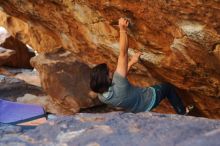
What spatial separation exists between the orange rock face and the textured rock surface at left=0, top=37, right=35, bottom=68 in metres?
4.61

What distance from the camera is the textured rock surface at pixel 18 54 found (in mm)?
10859

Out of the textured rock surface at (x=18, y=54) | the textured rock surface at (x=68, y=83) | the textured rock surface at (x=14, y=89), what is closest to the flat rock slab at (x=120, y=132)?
the textured rock surface at (x=68, y=83)

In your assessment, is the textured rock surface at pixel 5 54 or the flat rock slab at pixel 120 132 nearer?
the flat rock slab at pixel 120 132

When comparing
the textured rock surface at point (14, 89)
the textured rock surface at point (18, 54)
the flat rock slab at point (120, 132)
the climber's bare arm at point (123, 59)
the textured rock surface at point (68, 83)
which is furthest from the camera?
the textured rock surface at point (18, 54)

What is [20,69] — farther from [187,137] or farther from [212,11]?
[187,137]

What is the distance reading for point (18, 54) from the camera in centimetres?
1116

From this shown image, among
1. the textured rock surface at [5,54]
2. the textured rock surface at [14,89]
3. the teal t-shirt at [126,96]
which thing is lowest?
the textured rock surface at [14,89]

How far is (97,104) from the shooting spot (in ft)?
20.7

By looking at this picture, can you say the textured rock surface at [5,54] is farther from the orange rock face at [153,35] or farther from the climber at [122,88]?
the climber at [122,88]

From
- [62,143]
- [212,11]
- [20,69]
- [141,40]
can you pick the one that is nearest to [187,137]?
[62,143]

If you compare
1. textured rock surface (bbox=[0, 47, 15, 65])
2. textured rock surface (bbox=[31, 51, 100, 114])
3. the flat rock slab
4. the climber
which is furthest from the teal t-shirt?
textured rock surface (bbox=[0, 47, 15, 65])

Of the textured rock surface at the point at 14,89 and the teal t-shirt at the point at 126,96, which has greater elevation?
the teal t-shirt at the point at 126,96

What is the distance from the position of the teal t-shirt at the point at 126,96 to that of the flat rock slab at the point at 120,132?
1342mm

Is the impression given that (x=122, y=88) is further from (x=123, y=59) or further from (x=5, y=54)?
(x=5, y=54)
